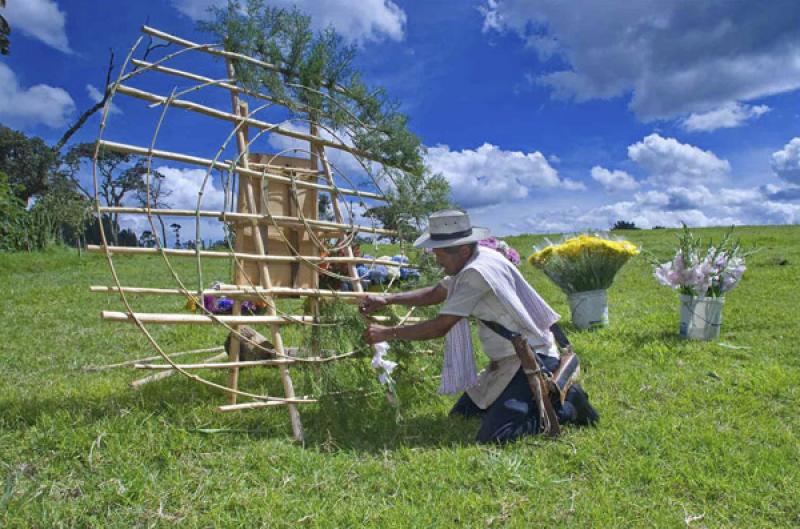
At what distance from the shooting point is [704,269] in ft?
19.5

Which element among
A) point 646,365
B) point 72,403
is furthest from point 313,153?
point 646,365

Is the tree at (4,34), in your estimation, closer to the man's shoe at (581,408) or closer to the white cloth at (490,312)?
the white cloth at (490,312)

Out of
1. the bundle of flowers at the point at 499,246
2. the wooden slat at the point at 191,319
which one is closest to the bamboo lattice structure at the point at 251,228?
the wooden slat at the point at 191,319

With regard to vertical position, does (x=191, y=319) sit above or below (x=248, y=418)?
above

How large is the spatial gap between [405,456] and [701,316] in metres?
4.06

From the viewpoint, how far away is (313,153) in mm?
4695

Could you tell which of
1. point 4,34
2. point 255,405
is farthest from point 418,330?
point 4,34

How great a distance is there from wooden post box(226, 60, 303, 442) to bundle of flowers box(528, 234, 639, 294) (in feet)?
11.8

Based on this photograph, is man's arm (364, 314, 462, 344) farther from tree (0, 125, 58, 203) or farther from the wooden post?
tree (0, 125, 58, 203)

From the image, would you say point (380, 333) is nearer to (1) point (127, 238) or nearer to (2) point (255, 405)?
(2) point (255, 405)

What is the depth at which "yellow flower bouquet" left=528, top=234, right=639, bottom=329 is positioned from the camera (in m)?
6.54

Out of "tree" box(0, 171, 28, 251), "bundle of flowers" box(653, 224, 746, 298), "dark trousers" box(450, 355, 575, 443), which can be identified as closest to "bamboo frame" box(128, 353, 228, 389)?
"dark trousers" box(450, 355, 575, 443)

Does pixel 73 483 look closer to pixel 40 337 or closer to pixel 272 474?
pixel 272 474

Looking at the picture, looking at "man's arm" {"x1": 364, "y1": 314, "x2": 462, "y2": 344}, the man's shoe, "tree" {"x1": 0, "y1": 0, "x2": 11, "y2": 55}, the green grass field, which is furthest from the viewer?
"tree" {"x1": 0, "y1": 0, "x2": 11, "y2": 55}
